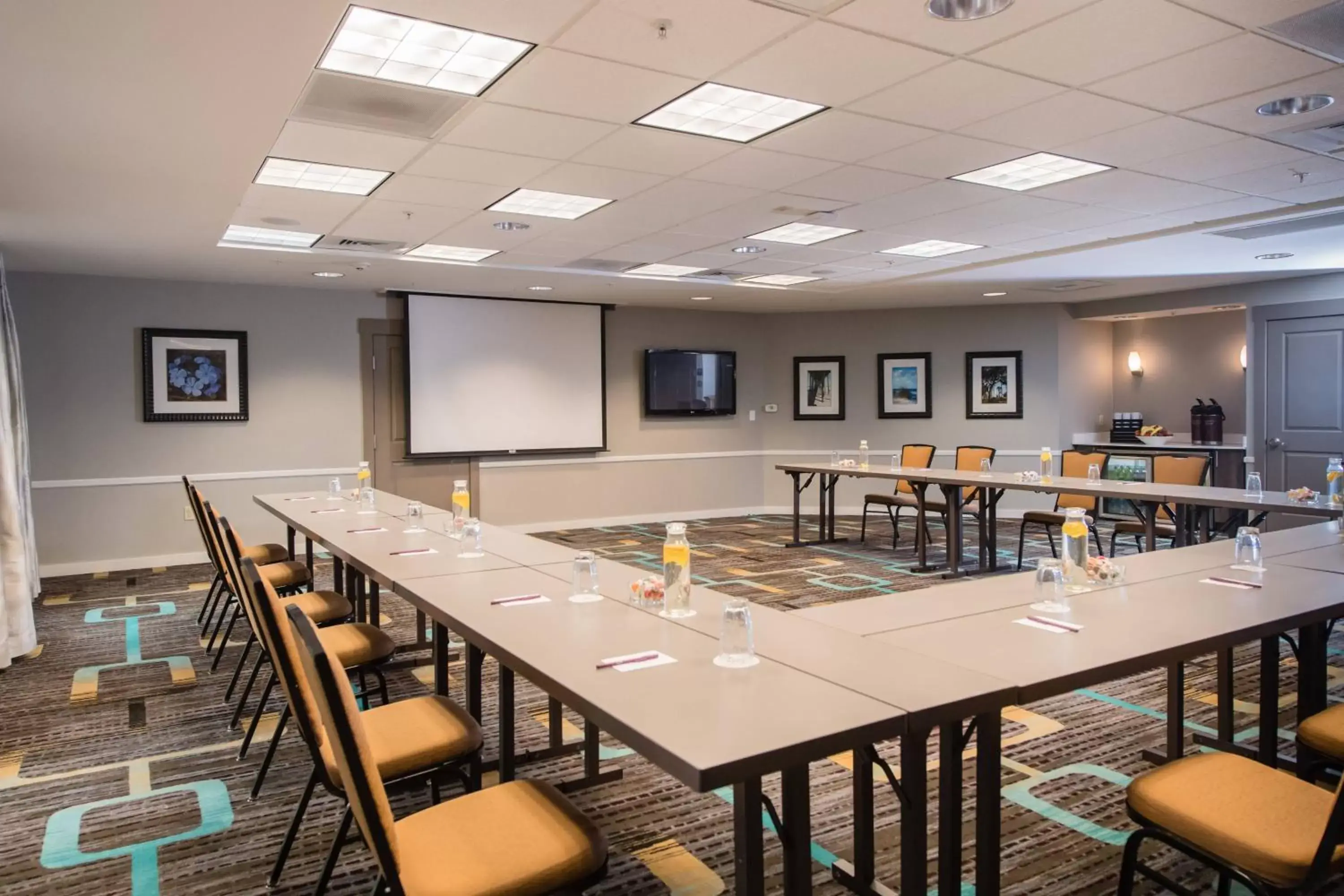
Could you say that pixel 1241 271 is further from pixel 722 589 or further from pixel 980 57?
pixel 980 57

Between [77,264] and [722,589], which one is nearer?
[722,589]

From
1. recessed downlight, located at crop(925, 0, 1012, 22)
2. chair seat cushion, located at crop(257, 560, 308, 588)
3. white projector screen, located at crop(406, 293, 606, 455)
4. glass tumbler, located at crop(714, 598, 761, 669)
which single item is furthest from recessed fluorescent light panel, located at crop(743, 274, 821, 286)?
glass tumbler, located at crop(714, 598, 761, 669)

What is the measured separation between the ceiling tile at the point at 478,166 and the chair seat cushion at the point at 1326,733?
3.66 m

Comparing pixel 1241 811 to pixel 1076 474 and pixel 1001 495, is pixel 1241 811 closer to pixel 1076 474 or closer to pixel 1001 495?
pixel 1001 495

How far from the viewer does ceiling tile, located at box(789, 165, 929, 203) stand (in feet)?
14.8

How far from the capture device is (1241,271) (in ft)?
26.1

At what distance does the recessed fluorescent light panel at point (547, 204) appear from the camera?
194 inches

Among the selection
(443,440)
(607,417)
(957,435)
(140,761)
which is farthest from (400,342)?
(957,435)

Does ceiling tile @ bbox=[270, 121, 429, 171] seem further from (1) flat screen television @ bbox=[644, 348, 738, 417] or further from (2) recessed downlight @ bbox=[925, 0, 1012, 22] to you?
(1) flat screen television @ bbox=[644, 348, 738, 417]

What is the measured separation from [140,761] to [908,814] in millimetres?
2978

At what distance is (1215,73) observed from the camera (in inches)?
127

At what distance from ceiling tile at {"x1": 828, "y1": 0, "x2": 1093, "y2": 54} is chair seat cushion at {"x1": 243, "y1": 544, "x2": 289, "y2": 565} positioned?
14.1 feet

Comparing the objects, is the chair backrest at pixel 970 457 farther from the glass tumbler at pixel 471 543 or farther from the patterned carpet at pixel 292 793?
the glass tumbler at pixel 471 543

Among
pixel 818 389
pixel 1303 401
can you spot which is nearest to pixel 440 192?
pixel 818 389
